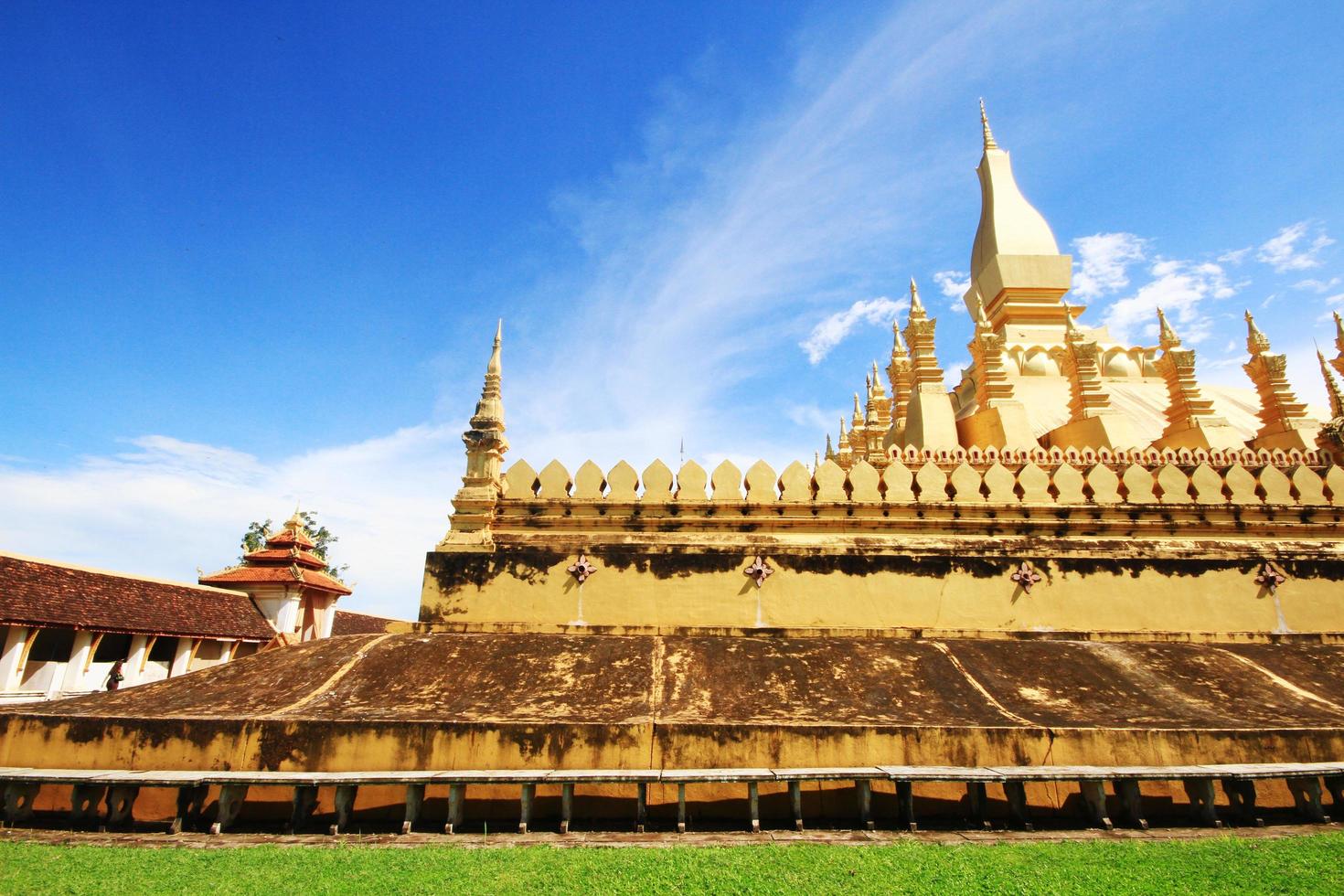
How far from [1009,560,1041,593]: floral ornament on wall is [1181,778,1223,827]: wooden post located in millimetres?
2919

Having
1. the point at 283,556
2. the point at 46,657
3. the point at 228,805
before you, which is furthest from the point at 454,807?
the point at 283,556

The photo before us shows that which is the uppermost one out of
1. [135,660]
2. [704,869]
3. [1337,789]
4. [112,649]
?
[112,649]

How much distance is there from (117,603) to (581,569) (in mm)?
14940

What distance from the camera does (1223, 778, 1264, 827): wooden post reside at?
Answer: 5301 millimetres

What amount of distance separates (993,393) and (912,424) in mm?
1928

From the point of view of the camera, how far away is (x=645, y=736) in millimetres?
5531

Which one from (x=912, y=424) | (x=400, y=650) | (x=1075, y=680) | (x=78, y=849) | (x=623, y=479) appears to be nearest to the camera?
(x=78, y=849)

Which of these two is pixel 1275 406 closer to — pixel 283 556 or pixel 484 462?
pixel 484 462

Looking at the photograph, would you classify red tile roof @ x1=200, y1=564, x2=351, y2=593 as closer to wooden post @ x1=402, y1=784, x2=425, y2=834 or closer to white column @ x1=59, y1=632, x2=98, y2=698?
white column @ x1=59, y1=632, x2=98, y2=698

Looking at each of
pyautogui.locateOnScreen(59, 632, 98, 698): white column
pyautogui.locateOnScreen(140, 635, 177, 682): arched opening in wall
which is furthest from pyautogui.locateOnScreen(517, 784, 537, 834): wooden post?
pyautogui.locateOnScreen(140, 635, 177, 682): arched opening in wall

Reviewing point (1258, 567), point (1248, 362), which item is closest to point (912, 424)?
point (1258, 567)

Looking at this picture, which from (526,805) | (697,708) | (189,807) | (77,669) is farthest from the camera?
(77,669)

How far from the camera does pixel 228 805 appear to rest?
5.19 m

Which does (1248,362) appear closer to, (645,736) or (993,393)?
(993,393)
